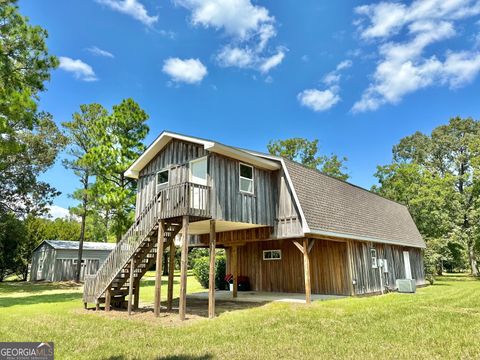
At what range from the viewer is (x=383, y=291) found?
1739 cm

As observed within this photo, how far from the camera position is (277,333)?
798 cm

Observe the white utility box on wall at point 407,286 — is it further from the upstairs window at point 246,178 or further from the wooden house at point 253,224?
the upstairs window at point 246,178

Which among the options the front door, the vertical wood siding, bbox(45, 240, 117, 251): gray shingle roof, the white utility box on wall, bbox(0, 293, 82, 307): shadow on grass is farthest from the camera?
bbox(45, 240, 117, 251): gray shingle roof

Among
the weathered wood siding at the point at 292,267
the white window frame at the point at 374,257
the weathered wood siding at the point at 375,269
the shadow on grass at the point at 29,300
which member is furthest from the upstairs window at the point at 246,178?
the shadow on grass at the point at 29,300

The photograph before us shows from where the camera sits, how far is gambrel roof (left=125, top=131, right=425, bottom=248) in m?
13.3

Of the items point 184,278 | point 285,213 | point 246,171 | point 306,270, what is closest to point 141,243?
point 184,278

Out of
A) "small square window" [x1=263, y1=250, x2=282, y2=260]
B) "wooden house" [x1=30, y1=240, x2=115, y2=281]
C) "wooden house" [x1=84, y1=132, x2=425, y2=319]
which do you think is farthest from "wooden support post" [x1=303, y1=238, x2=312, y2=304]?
"wooden house" [x1=30, y1=240, x2=115, y2=281]

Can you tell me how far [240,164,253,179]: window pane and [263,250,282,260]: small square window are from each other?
606 centimetres

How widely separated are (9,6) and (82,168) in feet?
55.3

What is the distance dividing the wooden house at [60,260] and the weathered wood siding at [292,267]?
19.2m

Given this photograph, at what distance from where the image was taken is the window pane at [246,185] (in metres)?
13.5

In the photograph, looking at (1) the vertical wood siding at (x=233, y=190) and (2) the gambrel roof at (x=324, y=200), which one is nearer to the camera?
(1) the vertical wood siding at (x=233, y=190)

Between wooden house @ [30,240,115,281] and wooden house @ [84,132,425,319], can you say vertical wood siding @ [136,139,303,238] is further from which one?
wooden house @ [30,240,115,281]

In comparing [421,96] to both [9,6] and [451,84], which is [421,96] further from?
[9,6]
